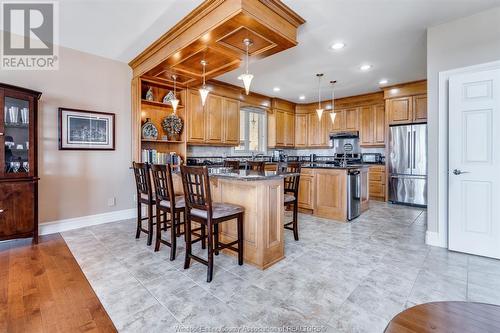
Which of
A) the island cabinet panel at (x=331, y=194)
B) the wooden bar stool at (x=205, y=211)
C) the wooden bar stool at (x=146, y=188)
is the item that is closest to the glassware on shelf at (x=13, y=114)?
the wooden bar stool at (x=146, y=188)

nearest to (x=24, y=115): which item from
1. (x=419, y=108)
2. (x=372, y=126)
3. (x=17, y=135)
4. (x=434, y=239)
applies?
(x=17, y=135)

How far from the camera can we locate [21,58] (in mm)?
3240

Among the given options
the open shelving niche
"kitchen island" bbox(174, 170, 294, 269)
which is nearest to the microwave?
the open shelving niche

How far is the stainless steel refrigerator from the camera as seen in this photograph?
5.09 meters

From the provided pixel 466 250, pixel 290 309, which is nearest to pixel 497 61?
pixel 466 250

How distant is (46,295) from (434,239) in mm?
3999

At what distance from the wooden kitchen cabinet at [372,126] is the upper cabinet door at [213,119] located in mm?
3685

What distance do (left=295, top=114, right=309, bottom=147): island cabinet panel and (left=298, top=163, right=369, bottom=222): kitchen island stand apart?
109 inches

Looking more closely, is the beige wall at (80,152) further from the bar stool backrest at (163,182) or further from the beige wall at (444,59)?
the beige wall at (444,59)

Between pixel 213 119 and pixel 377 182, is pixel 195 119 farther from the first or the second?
pixel 377 182

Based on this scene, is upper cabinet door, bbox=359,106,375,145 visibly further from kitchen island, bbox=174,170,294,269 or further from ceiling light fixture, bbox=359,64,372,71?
kitchen island, bbox=174,170,294,269

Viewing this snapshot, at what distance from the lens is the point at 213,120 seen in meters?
5.11

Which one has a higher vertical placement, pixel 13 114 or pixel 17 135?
pixel 13 114

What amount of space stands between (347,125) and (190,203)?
5.48 m
